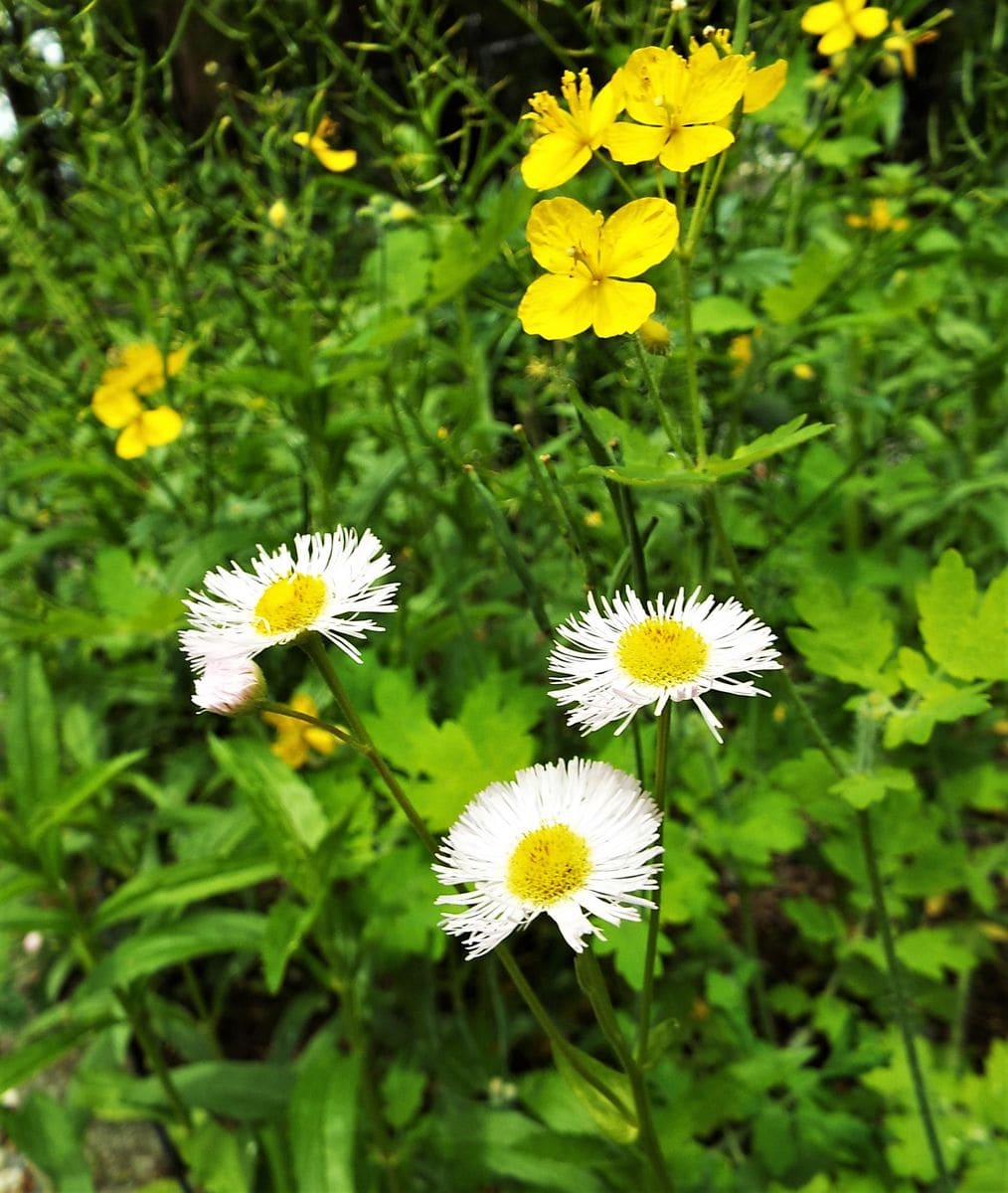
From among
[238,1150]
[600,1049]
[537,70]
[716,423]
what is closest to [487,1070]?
[600,1049]

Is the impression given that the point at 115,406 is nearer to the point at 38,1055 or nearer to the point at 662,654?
the point at 38,1055

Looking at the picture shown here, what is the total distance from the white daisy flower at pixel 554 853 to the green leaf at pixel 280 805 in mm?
368

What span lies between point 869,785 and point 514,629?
469 mm

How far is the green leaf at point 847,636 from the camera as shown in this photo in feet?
2.04

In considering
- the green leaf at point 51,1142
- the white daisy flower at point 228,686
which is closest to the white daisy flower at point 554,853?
the white daisy flower at point 228,686

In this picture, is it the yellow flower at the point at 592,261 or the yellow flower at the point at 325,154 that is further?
the yellow flower at the point at 325,154

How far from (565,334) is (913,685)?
350mm

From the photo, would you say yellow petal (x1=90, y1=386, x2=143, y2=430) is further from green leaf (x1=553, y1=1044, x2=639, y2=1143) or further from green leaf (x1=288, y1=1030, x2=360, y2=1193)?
green leaf (x1=553, y1=1044, x2=639, y2=1143)

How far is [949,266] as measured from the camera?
1.12 meters

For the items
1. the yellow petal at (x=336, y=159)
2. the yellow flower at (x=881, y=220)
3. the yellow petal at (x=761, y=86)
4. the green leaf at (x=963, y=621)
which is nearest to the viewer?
the yellow petal at (x=761, y=86)

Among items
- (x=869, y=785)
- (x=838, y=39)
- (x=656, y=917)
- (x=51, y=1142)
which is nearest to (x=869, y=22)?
(x=838, y=39)

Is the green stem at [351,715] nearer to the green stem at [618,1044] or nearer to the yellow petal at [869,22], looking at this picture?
the green stem at [618,1044]

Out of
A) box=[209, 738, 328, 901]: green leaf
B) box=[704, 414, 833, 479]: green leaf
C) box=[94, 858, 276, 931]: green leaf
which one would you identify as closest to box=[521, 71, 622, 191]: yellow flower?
box=[704, 414, 833, 479]: green leaf

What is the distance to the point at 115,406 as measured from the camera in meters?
1.00
